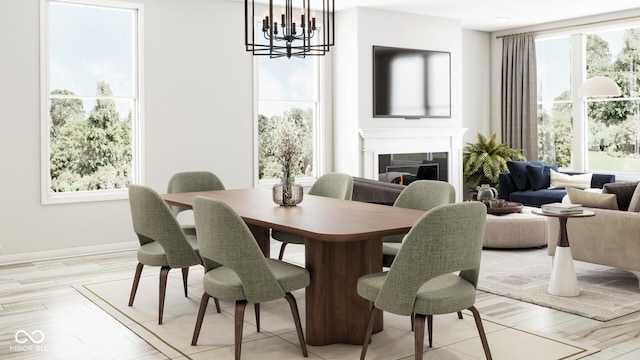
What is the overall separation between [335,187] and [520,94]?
5149 mm

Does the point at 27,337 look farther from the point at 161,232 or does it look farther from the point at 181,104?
the point at 181,104

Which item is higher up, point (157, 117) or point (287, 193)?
point (157, 117)

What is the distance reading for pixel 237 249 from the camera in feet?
9.87

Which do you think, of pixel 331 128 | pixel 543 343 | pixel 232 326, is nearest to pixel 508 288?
pixel 543 343

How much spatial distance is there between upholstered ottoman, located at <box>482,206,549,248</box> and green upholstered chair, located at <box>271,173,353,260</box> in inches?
73.1

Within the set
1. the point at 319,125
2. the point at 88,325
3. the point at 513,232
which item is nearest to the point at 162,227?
the point at 88,325

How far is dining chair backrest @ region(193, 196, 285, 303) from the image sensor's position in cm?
300

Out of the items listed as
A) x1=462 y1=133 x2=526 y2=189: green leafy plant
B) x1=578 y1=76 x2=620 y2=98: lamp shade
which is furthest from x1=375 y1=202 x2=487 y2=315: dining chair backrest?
x1=462 y1=133 x2=526 y2=189: green leafy plant

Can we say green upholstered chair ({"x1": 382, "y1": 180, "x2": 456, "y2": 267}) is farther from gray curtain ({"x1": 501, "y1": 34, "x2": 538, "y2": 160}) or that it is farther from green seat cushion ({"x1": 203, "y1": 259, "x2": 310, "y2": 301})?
gray curtain ({"x1": 501, "y1": 34, "x2": 538, "y2": 160})

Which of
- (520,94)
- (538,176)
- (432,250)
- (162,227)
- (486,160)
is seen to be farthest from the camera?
(520,94)

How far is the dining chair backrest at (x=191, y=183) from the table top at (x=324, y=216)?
493 millimetres

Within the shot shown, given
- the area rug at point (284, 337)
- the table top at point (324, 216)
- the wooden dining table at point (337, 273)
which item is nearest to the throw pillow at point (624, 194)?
the area rug at point (284, 337)

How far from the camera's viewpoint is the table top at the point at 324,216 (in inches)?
121

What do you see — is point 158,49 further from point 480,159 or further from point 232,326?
point 480,159
